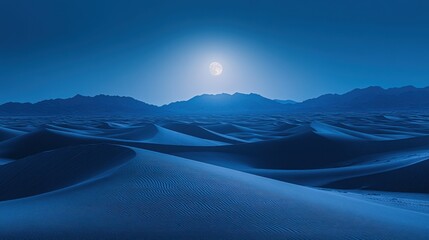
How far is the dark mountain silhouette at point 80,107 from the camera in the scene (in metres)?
159

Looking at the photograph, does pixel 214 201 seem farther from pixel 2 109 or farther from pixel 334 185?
pixel 2 109

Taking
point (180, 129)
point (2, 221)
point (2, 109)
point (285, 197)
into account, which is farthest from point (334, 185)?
point (2, 109)

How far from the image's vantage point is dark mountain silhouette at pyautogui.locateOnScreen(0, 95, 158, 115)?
159012 mm

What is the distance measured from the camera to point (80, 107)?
168 metres

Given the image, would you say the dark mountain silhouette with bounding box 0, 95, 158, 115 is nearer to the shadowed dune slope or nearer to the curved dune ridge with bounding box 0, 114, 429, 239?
the shadowed dune slope

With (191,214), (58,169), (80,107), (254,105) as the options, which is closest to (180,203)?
(191,214)

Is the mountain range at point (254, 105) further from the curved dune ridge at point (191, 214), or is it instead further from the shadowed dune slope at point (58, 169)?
the curved dune ridge at point (191, 214)

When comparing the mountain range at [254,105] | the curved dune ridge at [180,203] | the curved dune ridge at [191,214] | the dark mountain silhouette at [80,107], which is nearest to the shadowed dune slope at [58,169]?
the curved dune ridge at [180,203]

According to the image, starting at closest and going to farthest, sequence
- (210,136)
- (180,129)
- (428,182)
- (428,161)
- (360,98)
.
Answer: (428,182)
(428,161)
(210,136)
(180,129)
(360,98)

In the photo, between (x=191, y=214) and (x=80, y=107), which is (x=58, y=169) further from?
(x=80, y=107)

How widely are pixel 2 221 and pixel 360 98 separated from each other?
575 ft

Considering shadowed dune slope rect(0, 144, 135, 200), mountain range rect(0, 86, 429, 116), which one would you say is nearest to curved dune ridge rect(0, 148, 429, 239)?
shadowed dune slope rect(0, 144, 135, 200)

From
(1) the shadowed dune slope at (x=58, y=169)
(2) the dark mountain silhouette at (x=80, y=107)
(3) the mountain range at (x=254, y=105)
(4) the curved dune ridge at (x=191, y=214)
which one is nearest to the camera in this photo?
(4) the curved dune ridge at (x=191, y=214)

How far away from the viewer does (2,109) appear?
173375mm
